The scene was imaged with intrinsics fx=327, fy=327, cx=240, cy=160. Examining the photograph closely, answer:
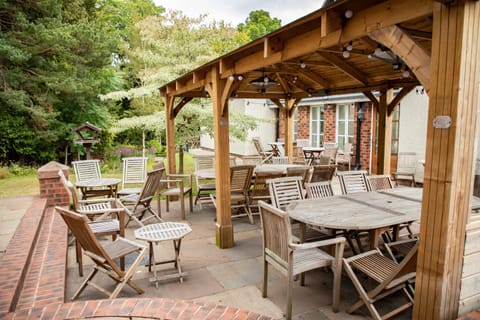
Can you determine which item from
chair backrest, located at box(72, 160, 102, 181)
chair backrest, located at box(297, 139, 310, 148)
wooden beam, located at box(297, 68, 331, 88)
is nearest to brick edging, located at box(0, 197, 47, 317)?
chair backrest, located at box(72, 160, 102, 181)

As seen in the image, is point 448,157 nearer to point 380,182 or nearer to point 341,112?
point 380,182

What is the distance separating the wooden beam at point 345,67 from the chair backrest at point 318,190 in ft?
6.30

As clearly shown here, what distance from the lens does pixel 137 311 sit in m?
2.29

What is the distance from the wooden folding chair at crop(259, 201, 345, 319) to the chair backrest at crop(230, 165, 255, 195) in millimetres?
2593

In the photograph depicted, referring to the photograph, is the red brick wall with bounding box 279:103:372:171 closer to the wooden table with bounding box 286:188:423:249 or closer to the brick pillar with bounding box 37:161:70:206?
the wooden table with bounding box 286:188:423:249

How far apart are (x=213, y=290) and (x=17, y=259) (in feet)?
6.81

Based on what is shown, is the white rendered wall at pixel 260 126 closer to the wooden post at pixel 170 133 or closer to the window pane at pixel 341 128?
the window pane at pixel 341 128

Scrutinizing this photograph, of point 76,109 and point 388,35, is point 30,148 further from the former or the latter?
point 388,35

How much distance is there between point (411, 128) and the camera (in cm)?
915

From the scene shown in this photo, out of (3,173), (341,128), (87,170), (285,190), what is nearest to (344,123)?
(341,128)

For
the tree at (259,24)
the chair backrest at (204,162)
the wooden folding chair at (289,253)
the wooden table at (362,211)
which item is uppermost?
the tree at (259,24)

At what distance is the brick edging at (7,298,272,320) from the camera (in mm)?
2256

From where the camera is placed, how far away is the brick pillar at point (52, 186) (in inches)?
230

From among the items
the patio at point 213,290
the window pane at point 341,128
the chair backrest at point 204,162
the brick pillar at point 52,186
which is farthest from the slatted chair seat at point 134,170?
the window pane at point 341,128
